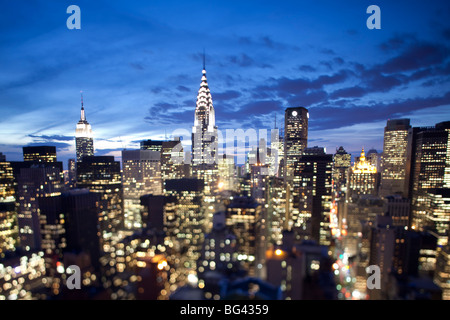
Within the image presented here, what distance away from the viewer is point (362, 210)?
22266mm

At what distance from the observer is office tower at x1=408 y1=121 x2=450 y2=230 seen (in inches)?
974

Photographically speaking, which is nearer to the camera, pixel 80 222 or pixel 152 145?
pixel 80 222

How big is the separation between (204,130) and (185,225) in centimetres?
2253

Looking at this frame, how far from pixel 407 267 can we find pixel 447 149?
20460 mm

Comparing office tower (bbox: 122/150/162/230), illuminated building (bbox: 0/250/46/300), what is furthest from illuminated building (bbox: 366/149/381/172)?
illuminated building (bbox: 0/250/46/300)

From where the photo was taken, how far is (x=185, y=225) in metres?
21.5

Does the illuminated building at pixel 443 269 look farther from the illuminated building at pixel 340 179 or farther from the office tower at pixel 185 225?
the office tower at pixel 185 225

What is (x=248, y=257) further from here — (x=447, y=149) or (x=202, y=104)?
(x=202, y=104)

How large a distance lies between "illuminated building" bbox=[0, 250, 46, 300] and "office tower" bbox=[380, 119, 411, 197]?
123ft

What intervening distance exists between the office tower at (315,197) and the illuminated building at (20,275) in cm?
1907

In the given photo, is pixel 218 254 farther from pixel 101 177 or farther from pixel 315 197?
pixel 101 177

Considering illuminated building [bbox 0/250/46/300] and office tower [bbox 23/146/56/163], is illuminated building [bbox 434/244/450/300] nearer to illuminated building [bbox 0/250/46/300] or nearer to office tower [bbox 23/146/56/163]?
illuminated building [bbox 0/250/46/300]

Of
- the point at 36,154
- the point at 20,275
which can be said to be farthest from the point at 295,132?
the point at 36,154
